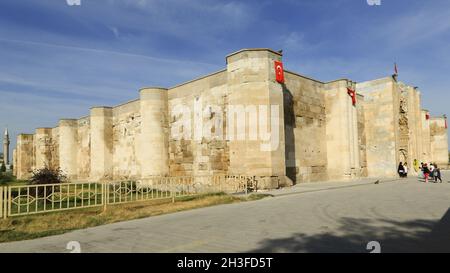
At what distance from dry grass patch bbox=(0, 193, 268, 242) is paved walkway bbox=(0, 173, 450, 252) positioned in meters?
0.40

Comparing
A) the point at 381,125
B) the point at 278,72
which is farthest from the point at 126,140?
the point at 381,125

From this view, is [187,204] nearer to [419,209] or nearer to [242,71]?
[419,209]

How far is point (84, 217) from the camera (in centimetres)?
776

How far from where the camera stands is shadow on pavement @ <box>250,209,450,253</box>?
454 cm

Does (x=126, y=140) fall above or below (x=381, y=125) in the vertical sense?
below

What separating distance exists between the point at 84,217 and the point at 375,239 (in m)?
6.47

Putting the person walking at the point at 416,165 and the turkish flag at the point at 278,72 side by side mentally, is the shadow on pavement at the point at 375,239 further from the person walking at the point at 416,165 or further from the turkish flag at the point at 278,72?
the person walking at the point at 416,165

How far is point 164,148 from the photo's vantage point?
20.7 meters

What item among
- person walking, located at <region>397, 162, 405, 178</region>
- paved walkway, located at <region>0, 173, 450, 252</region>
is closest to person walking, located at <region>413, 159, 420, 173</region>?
person walking, located at <region>397, 162, 405, 178</region>

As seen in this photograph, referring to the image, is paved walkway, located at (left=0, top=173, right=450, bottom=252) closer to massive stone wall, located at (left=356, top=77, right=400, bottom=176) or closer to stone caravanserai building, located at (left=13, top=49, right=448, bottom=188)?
stone caravanserai building, located at (left=13, top=49, right=448, bottom=188)

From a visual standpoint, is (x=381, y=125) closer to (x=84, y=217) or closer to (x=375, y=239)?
(x=375, y=239)

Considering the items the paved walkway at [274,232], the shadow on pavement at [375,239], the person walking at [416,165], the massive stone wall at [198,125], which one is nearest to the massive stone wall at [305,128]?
the massive stone wall at [198,125]

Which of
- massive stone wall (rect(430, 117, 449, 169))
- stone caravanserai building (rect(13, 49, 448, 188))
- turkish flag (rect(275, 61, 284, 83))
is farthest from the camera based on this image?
massive stone wall (rect(430, 117, 449, 169))
